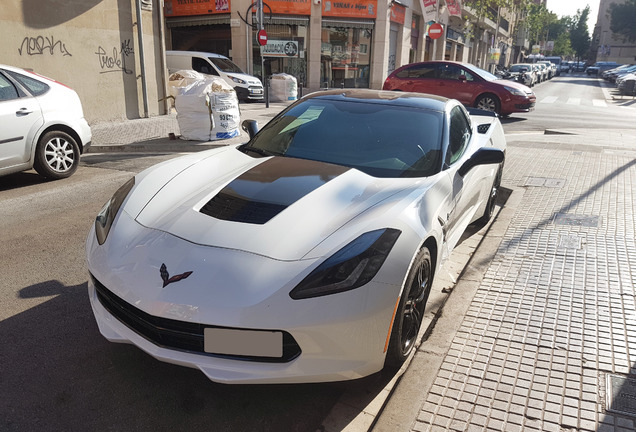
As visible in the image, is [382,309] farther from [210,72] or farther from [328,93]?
[210,72]

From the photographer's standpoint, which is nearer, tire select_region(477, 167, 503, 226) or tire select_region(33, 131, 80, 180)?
tire select_region(477, 167, 503, 226)

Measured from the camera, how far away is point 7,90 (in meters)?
6.20

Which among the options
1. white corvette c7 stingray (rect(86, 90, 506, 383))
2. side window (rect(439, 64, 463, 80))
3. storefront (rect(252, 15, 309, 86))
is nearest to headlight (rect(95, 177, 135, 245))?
white corvette c7 stingray (rect(86, 90, 506, 383))

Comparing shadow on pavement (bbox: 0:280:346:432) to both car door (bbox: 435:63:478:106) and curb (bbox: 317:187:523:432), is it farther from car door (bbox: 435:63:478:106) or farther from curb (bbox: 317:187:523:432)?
car door (bbox: 435:63:478:106)

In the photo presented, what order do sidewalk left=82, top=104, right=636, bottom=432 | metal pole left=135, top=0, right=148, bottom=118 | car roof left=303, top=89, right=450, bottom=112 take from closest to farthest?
sidewalk left=82, top=104, right=636, bottom=432
car roof left=303, top=89, right=450, bottom=112
metal pole left=135, top=0, right=148, bottom=118

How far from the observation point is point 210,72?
1864 cm

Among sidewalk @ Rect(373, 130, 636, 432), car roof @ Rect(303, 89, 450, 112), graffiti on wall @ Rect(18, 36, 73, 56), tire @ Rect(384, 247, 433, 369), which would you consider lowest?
sidewalk @ Rect(373, 130, 636, 432)

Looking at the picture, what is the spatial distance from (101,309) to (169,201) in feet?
2.31

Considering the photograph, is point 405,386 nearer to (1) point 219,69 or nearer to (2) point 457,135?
(2) point 457,135

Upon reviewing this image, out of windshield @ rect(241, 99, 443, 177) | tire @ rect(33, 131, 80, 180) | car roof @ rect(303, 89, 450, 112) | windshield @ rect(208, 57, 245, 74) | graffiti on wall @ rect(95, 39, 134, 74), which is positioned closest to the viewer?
windshield @ rect(241, 99, 443, 177)

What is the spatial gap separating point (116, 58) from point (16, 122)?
6945 millimetres

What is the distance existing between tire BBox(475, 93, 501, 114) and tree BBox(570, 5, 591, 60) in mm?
119895

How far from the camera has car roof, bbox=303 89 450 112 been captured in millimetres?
3982

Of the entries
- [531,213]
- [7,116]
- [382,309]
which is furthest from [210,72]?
[382,309]
